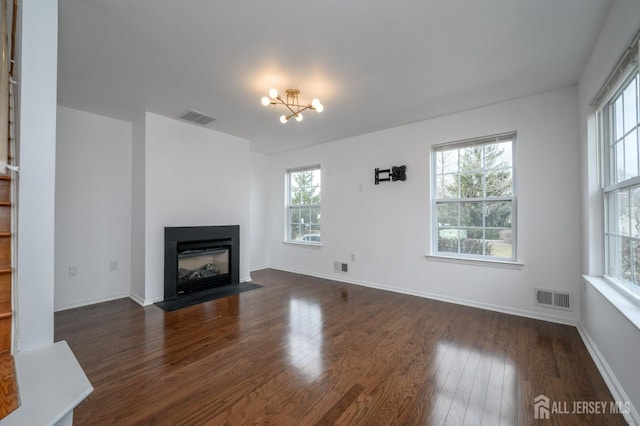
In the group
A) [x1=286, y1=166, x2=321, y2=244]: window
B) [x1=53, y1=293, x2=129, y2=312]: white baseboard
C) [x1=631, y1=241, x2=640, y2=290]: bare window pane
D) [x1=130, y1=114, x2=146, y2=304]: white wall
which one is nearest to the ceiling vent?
[x1=130, y1=114, x2=146, y2=304]: white wall

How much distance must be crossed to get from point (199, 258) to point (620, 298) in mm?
4706

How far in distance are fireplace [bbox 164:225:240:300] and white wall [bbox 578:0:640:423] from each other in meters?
4.43

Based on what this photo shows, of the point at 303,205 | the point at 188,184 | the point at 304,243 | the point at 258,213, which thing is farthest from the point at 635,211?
the point at 258,213

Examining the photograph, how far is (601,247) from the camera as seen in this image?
2.48 m

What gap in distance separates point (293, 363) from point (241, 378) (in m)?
0.42

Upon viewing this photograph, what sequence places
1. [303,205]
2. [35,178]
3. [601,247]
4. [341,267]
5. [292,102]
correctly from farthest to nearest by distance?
1. [303,205]
2. [341,267]
3. [292,102]
4. [601,247]
5. [35,178]

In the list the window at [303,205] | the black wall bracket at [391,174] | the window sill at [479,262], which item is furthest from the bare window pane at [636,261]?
the window at [303,205]

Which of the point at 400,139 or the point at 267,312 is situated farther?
the point at 400,139

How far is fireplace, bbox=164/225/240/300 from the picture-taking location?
3834 mm

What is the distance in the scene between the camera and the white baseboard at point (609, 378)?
1.59 metres

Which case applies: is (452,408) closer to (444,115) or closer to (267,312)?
(267,312)

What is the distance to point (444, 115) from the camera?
12.5 feet

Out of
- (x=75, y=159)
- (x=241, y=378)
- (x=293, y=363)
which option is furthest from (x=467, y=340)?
(x=75, y=159)

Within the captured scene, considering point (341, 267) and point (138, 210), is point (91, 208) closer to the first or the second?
point (138, 210)
